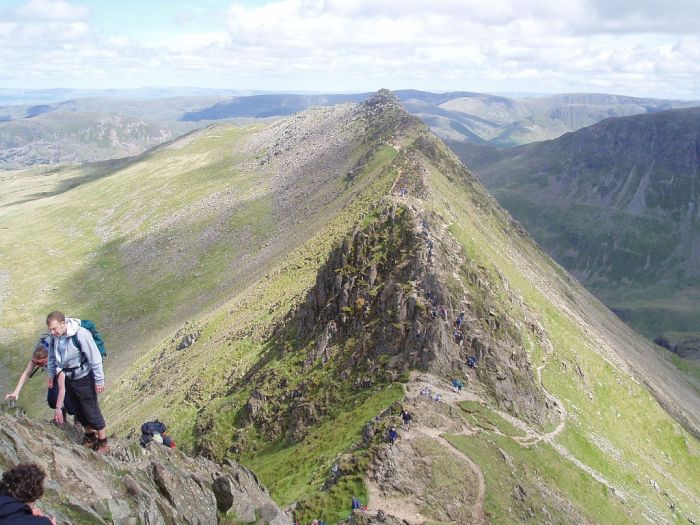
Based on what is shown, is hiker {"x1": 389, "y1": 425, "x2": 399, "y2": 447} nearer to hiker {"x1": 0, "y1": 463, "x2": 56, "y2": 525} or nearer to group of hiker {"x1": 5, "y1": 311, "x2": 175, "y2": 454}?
group of hiker {"x1": 5, "y1": 311, "x2": 175, "y2": 454}

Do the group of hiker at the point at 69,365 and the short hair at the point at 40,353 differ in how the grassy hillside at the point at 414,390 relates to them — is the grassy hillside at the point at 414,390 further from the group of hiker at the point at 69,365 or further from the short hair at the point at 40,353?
the short hair at the point at 40,353

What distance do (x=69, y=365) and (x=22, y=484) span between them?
9.13 meters

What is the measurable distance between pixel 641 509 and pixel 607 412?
21.5 metres

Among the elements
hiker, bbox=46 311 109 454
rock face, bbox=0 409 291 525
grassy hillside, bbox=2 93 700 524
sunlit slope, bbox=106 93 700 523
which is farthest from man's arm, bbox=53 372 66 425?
sunlit slope, bbox=106 93 700 523

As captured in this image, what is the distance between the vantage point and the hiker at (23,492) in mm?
10594

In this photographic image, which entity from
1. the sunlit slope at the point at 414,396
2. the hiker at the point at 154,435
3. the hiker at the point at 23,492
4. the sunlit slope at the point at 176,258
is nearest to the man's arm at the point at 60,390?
the hiker at the point at 154,435

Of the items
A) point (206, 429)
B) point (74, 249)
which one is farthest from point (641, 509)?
point (74, 249)

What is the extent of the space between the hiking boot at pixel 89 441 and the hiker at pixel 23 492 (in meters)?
12.5

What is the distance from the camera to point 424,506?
112 feet

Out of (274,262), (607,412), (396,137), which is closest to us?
(607,412)

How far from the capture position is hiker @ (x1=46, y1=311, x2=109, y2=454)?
61.8 ft

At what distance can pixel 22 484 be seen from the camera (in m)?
11.1

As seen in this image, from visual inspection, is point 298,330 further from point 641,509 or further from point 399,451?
point 641,509

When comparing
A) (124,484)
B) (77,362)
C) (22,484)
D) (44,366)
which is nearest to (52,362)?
(77,362)
